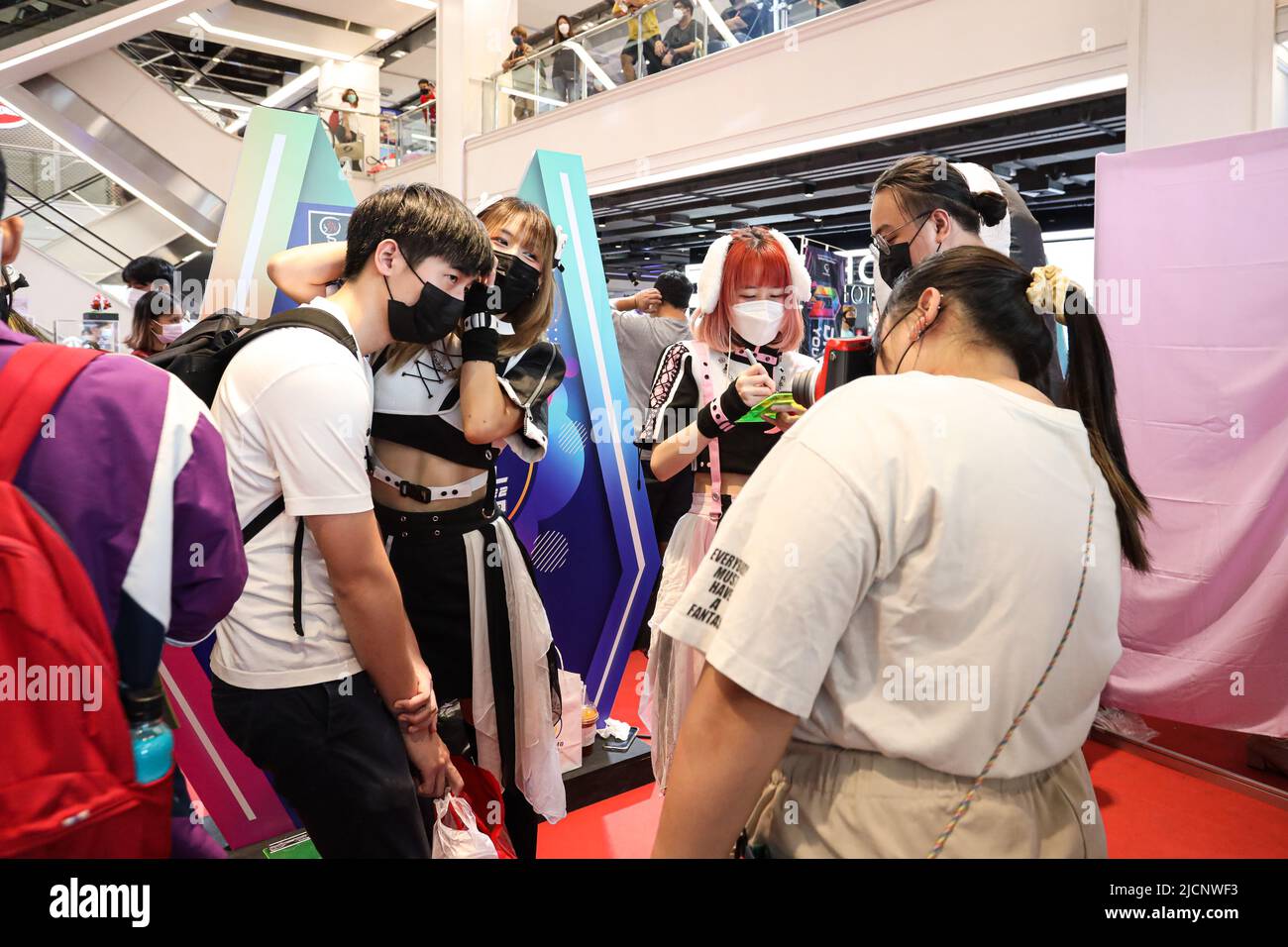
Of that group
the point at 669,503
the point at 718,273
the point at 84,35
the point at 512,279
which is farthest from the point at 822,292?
the point at 84,35

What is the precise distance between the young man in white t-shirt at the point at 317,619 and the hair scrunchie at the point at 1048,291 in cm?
97

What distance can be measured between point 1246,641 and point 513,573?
2.84 m

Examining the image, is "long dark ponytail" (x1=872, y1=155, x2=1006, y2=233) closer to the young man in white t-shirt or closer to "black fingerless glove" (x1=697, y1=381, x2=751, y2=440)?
"black fingerless glove" (x1=697, y1=381, x2=751, y2=440)

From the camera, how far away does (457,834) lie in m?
1.66

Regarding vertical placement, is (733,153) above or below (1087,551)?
above

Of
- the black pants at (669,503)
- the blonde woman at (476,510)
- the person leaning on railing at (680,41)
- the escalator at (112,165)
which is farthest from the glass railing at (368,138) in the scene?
the blonde woman at (476,510)

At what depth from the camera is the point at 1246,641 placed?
324 cm

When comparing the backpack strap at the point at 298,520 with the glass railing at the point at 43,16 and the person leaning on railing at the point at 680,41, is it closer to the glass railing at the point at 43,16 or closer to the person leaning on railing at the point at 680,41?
the person leaning on railing at the point at 680,41

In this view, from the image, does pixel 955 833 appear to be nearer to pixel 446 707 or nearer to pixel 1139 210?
pixel 446 707

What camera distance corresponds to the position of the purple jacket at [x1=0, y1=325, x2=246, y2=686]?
81 cm

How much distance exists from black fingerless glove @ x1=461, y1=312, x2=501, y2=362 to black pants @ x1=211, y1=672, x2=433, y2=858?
73 centimetres

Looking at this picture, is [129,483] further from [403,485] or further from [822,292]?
[822,292]

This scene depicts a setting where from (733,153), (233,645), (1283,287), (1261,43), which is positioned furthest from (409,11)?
(233,645)

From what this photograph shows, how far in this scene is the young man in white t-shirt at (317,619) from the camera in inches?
52.7
